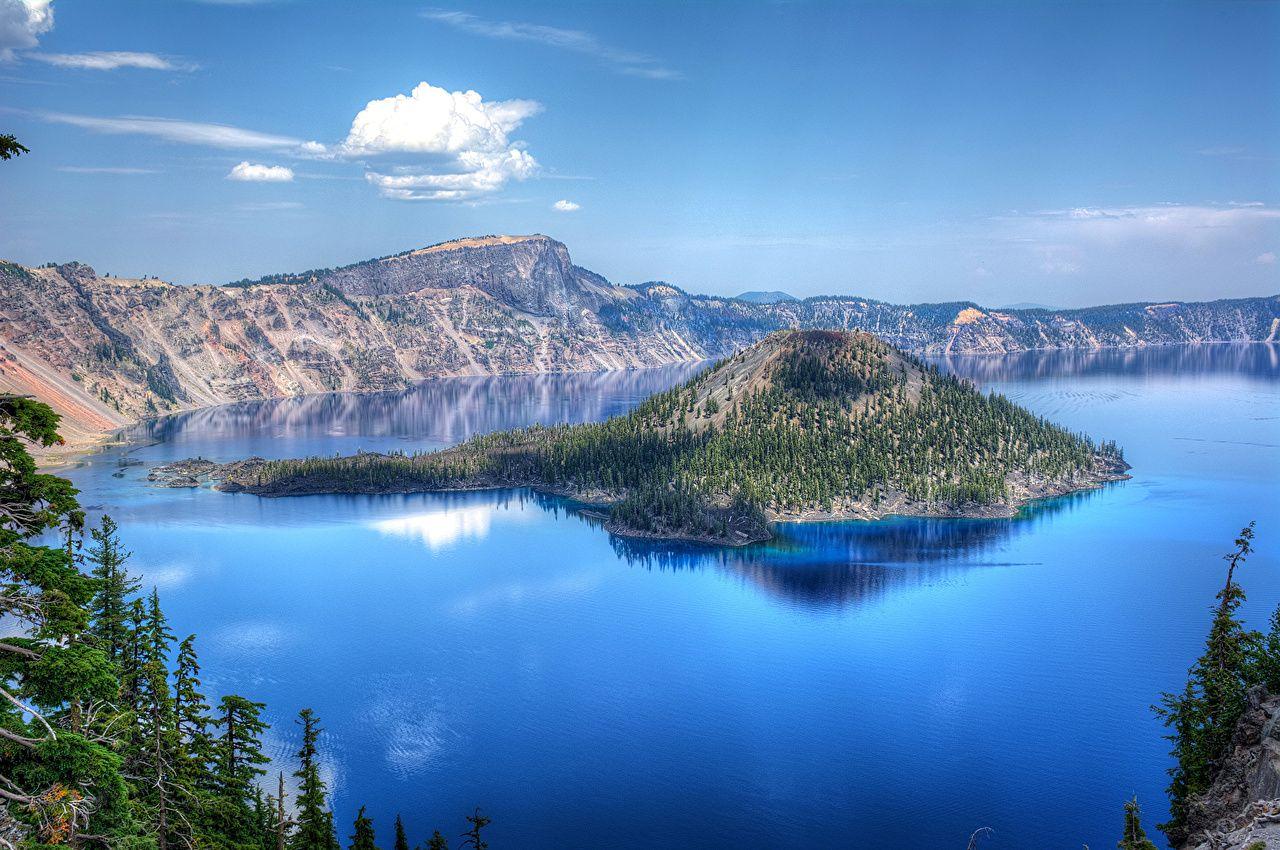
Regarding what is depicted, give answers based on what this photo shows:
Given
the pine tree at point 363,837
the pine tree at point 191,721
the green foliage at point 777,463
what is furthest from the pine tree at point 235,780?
the green foliage at point 777,463

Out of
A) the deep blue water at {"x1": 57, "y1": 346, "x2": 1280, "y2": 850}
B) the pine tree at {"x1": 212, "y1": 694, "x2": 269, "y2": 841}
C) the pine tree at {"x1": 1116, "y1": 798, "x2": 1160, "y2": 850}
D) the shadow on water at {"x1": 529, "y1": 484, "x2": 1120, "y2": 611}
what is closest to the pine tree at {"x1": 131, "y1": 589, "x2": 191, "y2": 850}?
the pine tree at {"x1": 212, "y1": 694, "x2": 269, "y2": 841}

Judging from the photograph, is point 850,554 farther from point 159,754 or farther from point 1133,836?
point 159,754

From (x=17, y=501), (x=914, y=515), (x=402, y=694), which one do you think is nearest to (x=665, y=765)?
(x=402, y=694)

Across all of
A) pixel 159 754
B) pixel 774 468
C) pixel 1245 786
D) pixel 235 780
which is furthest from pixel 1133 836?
pixel 774 468

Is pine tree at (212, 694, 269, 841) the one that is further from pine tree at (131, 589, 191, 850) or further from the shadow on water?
the shadow on water

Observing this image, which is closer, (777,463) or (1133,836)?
(1133,836)
